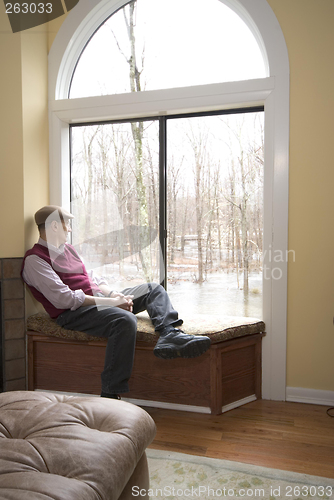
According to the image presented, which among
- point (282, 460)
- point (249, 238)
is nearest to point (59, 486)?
point (282, 460)

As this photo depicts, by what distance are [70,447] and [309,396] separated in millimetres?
1880

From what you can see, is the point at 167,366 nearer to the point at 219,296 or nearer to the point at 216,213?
the point at 219,296

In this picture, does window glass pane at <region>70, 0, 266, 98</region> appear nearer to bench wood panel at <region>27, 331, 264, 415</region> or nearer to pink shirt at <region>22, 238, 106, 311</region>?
pink shirt at <region>22, 238, 106, 311</region>

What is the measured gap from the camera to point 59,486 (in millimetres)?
950

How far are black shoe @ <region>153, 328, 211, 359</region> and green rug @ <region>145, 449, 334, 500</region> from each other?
53 centimetres

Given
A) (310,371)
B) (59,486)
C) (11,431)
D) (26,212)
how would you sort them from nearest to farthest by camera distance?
(59,486), (11,431), (310,371), (26,212)

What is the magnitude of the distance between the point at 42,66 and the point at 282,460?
3.04 metres

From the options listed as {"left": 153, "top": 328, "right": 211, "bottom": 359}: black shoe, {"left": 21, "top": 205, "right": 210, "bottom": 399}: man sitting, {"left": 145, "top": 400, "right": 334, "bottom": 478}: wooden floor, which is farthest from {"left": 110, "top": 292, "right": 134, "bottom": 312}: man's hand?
{"left": 145, "top": 400, "right": 334, "bottom": 478}: wooden floor

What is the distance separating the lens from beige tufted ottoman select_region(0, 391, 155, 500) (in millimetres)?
968

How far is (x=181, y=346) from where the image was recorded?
218 centimetres

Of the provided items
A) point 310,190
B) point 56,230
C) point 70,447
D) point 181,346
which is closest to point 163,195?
point 56,230

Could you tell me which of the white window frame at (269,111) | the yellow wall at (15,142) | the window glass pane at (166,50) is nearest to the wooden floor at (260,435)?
the white window frame at (269,111)

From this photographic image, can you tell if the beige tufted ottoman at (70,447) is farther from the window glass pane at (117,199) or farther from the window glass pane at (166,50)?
the window glass pane at (166,50)

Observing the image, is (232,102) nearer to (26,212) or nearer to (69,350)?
(26,212)
